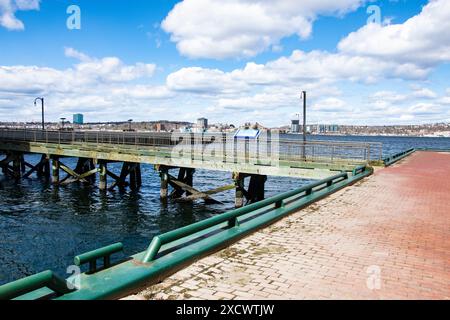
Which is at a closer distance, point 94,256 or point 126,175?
point 94,256

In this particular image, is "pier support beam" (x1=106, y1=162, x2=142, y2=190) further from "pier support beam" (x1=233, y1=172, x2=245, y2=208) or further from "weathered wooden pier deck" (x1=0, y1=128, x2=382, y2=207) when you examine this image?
"pier support beam" (x1=233, y1=172, x2=245, y2=208)

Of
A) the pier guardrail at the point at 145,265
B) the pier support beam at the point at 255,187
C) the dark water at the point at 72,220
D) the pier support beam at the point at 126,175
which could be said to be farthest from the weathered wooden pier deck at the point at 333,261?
the pier support beam at the point at 126,175

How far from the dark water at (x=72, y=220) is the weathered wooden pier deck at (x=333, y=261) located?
735 centimetres

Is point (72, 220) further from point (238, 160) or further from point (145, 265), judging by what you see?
point (145, 265)

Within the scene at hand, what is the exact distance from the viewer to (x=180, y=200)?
925 inches

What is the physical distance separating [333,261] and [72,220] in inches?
619

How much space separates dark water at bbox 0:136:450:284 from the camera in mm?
12670

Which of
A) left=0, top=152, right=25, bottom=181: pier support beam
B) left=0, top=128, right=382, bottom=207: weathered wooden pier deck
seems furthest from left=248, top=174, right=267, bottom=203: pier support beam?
left=0, top=152, right=25, bottom=181: pier support beam

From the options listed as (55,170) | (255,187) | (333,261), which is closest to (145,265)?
(333,261)

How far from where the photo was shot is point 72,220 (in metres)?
18.2

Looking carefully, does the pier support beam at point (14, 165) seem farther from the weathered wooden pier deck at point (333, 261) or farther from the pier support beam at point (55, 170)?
the weathered wooden pier deck at point (333, 261)

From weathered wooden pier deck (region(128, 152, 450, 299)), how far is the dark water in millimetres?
7354
